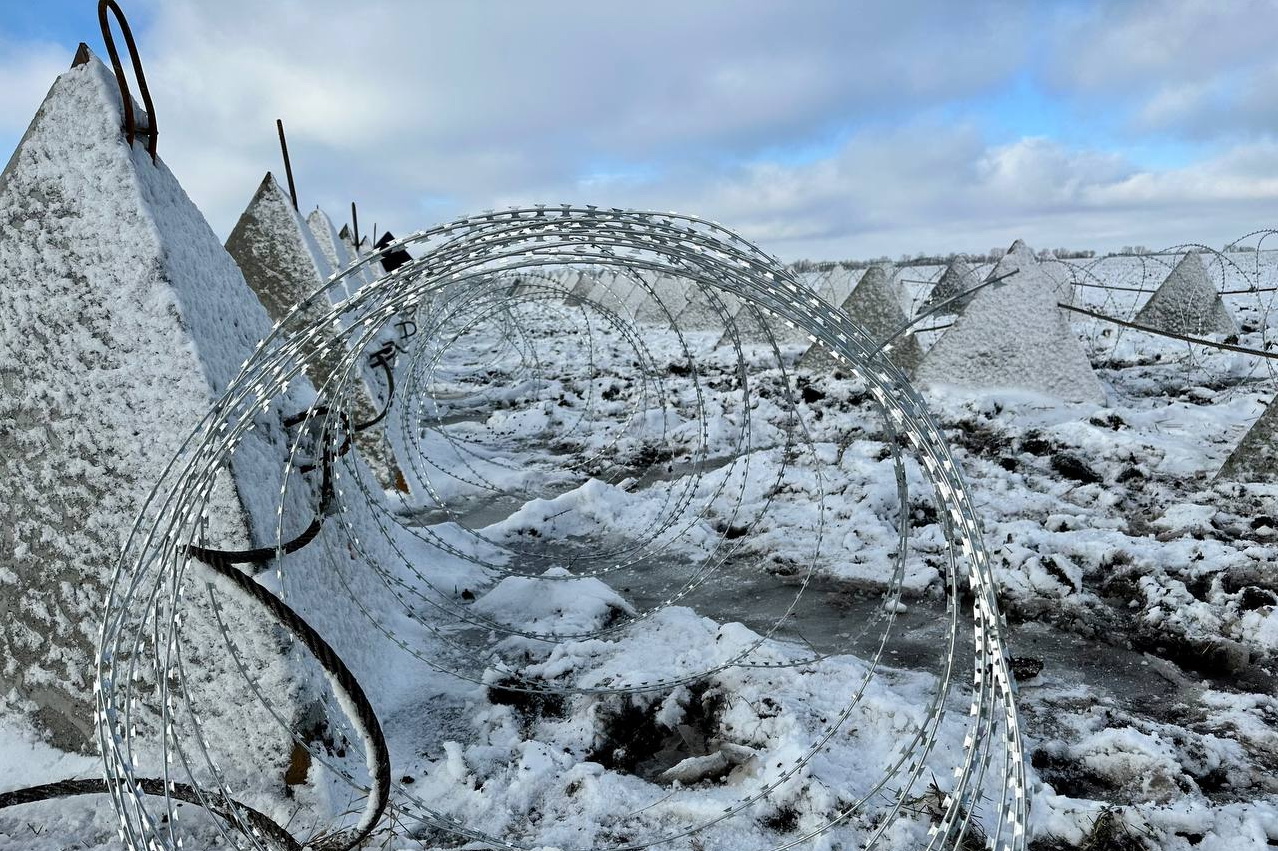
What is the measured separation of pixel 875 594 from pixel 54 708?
396cm

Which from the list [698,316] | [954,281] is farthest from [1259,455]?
[698,316]

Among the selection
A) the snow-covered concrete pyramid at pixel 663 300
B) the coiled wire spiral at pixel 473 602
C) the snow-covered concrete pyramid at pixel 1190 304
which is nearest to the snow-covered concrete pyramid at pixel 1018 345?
the coiled wire spiral at pixel 473 602

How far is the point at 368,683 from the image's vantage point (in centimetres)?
325

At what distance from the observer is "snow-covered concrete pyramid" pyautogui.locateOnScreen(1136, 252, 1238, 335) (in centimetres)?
1249

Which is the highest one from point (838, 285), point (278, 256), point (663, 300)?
point (663, 300)

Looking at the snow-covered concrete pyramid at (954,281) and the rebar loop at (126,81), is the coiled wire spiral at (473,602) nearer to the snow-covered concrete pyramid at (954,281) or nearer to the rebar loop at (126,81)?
the rebar loop at (126,81)

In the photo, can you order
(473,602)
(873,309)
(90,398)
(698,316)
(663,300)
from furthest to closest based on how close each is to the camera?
1. (663,300)
2. (698,316)
3. (873,309)
4. (473,602)
5. (90,398)

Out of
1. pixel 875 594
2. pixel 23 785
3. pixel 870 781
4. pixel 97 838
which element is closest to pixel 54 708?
pixel 23 785

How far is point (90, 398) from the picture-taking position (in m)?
2.59

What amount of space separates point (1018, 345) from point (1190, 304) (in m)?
5.64

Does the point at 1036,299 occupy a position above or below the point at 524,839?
above

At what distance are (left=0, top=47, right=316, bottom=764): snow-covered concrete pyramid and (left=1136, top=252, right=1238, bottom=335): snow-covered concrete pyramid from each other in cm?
1394

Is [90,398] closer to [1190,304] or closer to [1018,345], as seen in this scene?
[1018,345]

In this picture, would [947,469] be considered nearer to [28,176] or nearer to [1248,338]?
[28,176]
